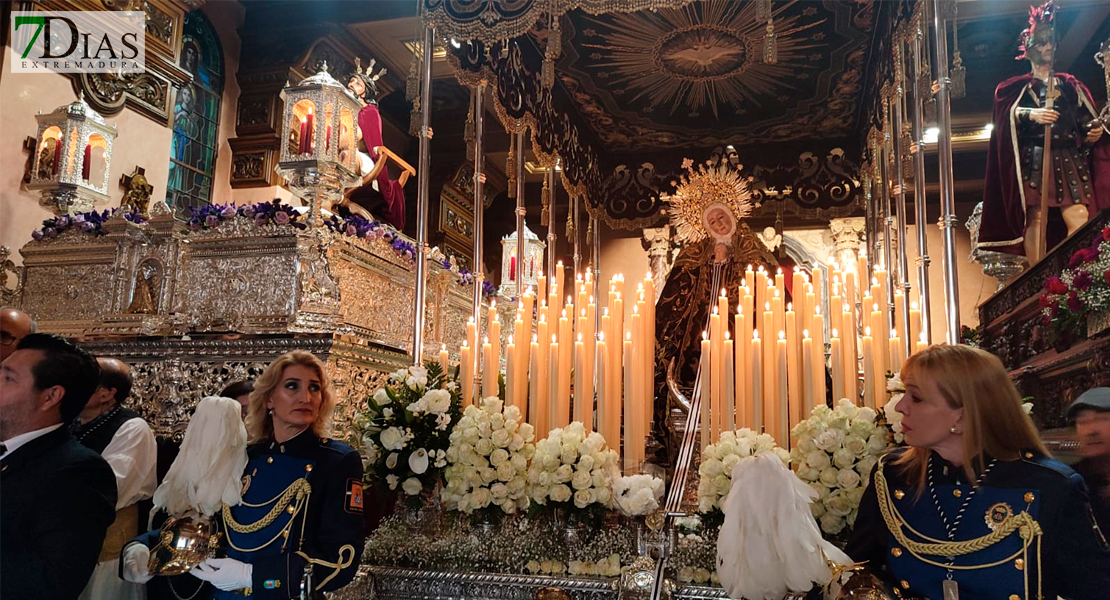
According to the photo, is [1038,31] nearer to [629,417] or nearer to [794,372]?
Answer: [794,372]

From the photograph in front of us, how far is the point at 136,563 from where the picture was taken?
2039mm

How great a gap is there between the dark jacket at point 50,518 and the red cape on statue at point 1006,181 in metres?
5.04

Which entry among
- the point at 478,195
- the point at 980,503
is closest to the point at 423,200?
the point at 478,195

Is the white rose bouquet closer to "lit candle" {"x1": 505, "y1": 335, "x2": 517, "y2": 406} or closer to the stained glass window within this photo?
"lit candle" {"x1": 505, "y1": 335, "x2": 517, "y2": 406}

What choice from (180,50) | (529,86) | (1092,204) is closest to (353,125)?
(529,86)

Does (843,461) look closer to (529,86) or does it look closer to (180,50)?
(529,86)

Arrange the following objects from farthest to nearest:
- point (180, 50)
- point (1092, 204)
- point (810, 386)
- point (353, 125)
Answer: point (180, 50), point (353, 125), point (1092, 204), point (810, 386)

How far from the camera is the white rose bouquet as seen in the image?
2582 millimetres

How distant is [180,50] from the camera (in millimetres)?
7762

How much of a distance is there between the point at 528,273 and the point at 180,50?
4.34m

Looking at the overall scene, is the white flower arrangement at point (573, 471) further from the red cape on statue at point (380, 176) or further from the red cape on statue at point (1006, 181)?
the red cape on statue at point (380, 176)

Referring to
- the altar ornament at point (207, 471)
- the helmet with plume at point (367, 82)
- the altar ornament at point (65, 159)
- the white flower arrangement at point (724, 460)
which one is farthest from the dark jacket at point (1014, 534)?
the altar ornament at point (65, 159)

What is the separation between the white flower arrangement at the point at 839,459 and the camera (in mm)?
2166

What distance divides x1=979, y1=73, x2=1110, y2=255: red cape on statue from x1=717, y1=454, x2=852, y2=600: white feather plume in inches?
150
